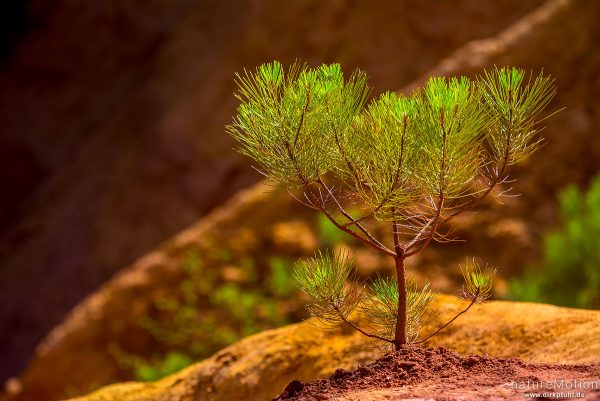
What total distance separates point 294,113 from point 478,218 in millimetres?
3543

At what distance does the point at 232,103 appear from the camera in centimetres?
979

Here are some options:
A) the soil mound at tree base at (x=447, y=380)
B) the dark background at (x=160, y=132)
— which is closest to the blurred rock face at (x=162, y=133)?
the dark background at (x=160, y=132)

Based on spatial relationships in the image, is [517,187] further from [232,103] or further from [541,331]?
[232,103]

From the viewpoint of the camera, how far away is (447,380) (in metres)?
2.97

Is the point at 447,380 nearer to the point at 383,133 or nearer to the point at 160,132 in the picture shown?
the point at 383,133

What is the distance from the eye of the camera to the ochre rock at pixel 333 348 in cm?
353

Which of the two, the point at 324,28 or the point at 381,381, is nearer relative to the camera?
the point at 381,381

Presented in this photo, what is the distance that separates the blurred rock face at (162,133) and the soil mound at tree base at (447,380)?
625cm

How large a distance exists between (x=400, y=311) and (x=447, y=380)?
0.38 m

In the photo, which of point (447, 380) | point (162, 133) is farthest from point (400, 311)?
point (162, 133)

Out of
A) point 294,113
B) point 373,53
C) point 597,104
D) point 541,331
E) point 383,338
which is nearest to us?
point 294,113

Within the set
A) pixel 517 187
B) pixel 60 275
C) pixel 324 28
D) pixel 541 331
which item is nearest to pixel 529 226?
pixel 517 187

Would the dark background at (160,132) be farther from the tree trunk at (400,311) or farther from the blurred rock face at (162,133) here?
the tree trunk at (400,311)

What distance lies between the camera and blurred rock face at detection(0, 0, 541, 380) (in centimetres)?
959
